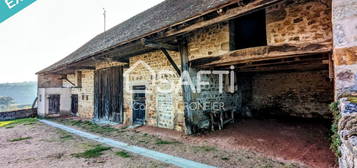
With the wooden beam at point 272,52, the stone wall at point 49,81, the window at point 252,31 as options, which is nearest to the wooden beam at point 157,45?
the wooden beam at point 272,52

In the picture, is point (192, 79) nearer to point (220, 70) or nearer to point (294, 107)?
point (220, 70)

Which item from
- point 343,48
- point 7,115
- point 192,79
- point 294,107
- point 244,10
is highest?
point 244,10

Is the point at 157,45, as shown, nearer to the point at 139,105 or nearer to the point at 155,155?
the point at 155,155

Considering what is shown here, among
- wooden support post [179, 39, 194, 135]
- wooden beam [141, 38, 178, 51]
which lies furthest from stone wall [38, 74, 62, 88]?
wooden support post [179, 39, 194, 135]

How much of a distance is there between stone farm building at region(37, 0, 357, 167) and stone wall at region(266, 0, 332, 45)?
0.02m

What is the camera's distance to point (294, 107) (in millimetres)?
8180

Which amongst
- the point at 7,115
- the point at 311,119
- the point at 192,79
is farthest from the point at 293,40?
the point at 7,115

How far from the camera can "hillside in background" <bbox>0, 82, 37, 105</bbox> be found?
162 feet

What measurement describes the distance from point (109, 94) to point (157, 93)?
3.67 m

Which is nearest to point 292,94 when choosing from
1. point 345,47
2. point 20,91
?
point 345,47

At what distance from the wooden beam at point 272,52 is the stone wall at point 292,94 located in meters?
5.01

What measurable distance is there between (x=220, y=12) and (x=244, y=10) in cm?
48
